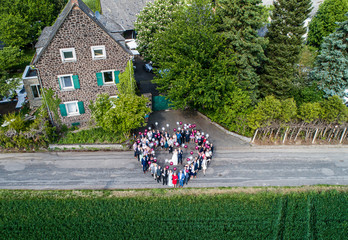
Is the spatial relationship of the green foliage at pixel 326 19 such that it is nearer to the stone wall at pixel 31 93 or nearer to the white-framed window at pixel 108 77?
the white-framed window at pixel 108 77

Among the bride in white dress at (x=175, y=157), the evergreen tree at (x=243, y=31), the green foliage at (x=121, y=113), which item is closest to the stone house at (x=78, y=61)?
the green foliage at (x=121, y=113)

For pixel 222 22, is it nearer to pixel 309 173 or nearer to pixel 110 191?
pixel 309 173

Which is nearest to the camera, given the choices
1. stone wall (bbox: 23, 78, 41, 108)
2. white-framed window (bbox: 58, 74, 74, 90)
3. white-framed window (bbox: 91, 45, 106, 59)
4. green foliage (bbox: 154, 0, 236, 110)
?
white-framed window (bbox: 91, 45, 106, 59)

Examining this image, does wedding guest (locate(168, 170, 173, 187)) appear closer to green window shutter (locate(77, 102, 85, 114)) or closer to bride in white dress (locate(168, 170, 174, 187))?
bride in white dress (locate(168, 170, 174, 187))

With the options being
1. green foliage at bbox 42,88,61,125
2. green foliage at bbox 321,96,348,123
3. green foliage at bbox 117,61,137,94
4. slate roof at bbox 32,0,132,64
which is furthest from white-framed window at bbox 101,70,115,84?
green foliage at bbox 321,96,348,123

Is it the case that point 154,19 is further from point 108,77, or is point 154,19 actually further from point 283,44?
point 283,44

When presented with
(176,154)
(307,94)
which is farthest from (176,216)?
(307,94)
